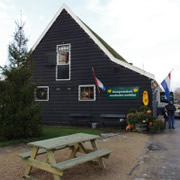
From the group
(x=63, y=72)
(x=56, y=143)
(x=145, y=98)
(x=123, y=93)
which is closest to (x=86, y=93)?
(x=63, y=72)

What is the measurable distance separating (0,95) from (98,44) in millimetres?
7196

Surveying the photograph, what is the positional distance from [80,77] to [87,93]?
1236 mm

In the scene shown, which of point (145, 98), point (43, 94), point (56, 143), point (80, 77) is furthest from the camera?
point (43, 94)

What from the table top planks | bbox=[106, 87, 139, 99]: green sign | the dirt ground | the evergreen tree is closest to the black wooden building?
bbox=[106, 87, 139, 99]: green sign

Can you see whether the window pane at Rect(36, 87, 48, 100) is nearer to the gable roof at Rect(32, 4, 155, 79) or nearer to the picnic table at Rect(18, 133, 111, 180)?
the gable roof at Rect(32, 4, 155, 79)

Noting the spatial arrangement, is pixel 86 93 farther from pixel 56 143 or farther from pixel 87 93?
pixel 56 143

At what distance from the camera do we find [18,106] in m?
8.03

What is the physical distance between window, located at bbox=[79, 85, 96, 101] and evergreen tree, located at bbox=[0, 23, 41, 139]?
15.2 feet

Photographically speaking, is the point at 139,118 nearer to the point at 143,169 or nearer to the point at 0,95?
the point at 143,169

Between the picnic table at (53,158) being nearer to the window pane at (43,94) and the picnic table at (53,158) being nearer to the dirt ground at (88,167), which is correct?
the dirt ground at (88,167)

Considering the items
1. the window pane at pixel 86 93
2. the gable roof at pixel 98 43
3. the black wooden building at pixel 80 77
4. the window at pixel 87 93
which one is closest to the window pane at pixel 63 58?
the black wooden building at pixel 80 77

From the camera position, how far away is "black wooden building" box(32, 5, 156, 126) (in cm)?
1153

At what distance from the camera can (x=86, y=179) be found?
4012 millimetres

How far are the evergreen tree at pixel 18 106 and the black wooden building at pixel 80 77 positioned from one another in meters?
3.48
